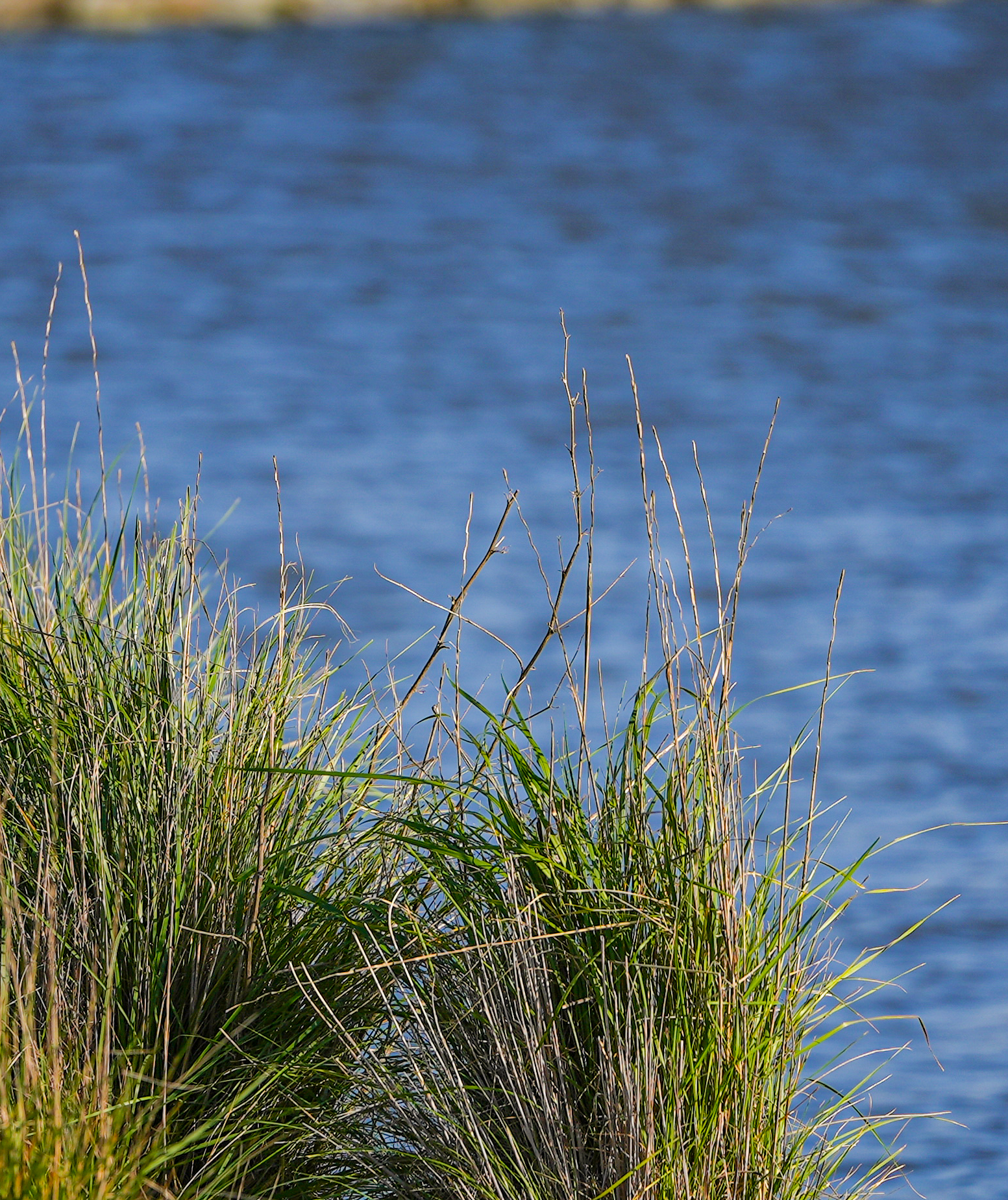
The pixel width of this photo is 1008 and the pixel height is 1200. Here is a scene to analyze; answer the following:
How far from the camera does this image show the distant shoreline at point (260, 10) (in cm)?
1441

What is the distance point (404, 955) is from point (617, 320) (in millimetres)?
7909

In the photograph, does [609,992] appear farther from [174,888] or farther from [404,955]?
[174,888]

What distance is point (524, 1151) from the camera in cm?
199

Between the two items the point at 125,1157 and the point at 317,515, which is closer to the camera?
the point at 125,1157

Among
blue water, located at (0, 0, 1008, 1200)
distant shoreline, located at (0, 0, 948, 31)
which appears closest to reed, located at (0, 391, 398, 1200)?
blue water, located at (0, 0, 1008, 1200)

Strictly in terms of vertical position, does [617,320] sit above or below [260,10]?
below

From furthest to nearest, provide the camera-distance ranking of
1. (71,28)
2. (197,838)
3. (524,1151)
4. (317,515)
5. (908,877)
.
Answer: (71,28)
(317,515)
(908,877)
(197,838)
(524,1151)

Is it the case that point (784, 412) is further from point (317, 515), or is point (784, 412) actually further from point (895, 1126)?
point (895, 1126)

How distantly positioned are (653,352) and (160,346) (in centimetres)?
264

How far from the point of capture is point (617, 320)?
975 cm

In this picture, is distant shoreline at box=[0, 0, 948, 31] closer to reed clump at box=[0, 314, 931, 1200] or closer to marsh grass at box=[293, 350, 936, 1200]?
reed clump at box=[0, 314, 931, 1200]

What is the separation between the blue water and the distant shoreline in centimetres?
21

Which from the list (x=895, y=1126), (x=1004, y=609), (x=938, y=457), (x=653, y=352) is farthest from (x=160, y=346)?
(x=895, y=1126)

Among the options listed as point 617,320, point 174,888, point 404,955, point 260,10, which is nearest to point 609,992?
point 404,955
